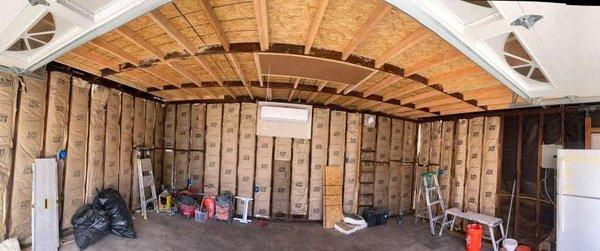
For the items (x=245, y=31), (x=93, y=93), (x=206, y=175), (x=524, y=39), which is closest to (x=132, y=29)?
(x=245, y=31)

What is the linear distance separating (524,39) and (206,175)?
646 centimetres

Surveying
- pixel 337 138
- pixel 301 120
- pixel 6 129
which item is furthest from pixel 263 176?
pixel 6 129

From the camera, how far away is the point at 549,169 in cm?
514

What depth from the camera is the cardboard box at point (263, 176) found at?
6.86 meters

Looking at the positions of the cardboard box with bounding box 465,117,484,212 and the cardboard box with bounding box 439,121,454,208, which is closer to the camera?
the cardboard box with bounding box 465,117,484,212

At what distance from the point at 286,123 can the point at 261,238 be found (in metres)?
2.53

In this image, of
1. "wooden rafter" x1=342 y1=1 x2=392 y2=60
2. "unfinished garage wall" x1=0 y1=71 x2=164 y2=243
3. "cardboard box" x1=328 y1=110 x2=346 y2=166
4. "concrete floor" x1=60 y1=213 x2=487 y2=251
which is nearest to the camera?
"wooden rafter" x1=342 y1=1 x2=392 y2=60

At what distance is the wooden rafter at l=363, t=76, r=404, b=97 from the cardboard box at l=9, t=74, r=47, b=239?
4.77 meters

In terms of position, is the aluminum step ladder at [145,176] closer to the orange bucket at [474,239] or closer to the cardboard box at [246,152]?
the cardboard box at [246,152]

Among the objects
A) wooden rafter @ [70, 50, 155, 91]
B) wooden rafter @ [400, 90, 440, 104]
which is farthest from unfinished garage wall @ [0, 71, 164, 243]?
wooden rafter @ [400, 90, 440, 104]

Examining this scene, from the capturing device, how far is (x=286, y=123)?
6.84 m

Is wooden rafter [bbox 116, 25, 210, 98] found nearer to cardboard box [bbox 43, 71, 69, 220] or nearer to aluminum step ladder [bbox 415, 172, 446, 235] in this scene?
cardboard box [bbox 43, 71, 69, 220]

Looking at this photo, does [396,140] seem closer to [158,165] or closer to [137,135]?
[158,165]

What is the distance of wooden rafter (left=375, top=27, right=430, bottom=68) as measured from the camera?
105 inches
